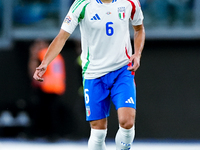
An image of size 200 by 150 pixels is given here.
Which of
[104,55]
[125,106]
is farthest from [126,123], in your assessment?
[104,55]

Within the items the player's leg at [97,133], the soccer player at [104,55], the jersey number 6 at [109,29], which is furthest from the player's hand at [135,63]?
the player's leg at [97,133]

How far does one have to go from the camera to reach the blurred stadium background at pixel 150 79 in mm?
10836

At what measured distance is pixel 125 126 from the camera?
17.0 ft

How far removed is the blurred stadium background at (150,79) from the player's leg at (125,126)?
205 inches

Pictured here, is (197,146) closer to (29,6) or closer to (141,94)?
(141,94)

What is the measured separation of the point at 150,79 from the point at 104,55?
18.5 ft

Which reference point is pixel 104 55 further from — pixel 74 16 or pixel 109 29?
pixel 74 16

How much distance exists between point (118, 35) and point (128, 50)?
9.8 inches

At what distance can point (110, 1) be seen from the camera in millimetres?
5445

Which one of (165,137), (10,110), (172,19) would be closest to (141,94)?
(165,137)

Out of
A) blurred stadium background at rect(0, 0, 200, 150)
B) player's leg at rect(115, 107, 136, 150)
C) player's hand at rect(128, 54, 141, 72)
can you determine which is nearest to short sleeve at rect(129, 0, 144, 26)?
player's hand at rect(128, 54, 141, 72)

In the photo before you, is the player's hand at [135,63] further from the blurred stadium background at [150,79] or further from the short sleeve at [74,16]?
A: the blurred stadium background at [150,79]

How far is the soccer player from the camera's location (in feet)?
17.4

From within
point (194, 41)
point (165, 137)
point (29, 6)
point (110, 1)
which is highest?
point (110, 1)
